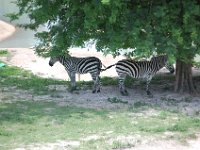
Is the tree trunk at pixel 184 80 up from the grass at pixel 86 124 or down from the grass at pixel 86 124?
up

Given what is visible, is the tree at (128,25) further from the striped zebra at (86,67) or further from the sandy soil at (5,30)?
the sandy soil at (5,30)

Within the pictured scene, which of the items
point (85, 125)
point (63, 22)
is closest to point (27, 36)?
point (63, 22)

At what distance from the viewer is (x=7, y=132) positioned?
8703mm

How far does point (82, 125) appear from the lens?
9.27 m

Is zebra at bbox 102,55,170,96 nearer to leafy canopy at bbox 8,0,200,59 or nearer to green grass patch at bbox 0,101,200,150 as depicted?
leafy canopy at bbox 8,0,200,59

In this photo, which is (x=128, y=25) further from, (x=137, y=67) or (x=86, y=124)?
(x=86, y=124)

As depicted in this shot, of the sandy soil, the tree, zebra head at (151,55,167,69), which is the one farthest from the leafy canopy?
the sandy soil

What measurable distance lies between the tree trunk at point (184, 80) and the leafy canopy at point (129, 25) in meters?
1.59

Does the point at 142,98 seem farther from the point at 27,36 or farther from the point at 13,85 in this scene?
the point at 27,36

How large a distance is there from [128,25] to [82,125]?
118 inches

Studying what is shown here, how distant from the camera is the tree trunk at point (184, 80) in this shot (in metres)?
13.0

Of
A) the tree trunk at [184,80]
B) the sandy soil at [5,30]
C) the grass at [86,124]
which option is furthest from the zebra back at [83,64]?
the sandy soil at [5,30]

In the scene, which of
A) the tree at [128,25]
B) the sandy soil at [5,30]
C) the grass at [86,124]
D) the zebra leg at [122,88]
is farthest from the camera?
the sandy soil at [5,30]

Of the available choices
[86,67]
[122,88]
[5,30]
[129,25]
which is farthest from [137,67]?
[5,30]
